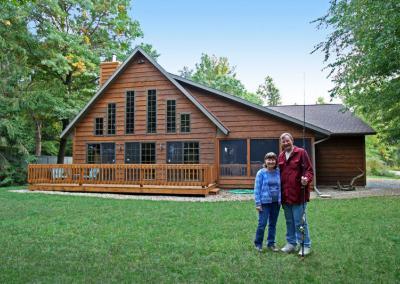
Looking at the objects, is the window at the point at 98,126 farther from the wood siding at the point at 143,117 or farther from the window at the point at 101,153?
the window at the point at 101,153

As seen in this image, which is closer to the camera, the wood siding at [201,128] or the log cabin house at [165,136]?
the log cabin house at [165,136]

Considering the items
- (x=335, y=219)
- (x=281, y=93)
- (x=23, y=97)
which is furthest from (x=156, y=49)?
(x=281, y=93)

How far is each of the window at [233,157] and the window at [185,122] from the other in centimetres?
158

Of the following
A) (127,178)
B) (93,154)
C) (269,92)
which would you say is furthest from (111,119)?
(269,92)

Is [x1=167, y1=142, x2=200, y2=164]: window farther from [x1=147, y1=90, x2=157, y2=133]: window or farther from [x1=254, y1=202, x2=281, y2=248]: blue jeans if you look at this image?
[x1=254, y1=202, x2=281, y2=248]: blue jeans

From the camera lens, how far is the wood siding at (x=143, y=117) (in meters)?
13.5

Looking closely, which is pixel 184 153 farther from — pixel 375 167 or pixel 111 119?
pixel 375 167

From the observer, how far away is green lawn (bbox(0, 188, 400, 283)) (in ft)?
12.1

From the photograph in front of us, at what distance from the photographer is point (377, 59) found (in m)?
8.34

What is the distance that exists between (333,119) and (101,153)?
37.2 ft

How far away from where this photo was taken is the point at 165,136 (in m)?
13.9

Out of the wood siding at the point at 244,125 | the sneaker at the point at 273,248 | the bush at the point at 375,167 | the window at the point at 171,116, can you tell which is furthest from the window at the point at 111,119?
the bush at the point at 375,167

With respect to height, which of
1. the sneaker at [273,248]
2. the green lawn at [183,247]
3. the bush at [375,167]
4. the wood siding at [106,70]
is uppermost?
the wood siding at [106,70]

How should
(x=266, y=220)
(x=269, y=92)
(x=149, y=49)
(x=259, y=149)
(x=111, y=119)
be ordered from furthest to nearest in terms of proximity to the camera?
(x=269, y=92)
(x=149, y=49)
(x=111, y=119)
(x=259, y=149)
(x=266, y=220)
